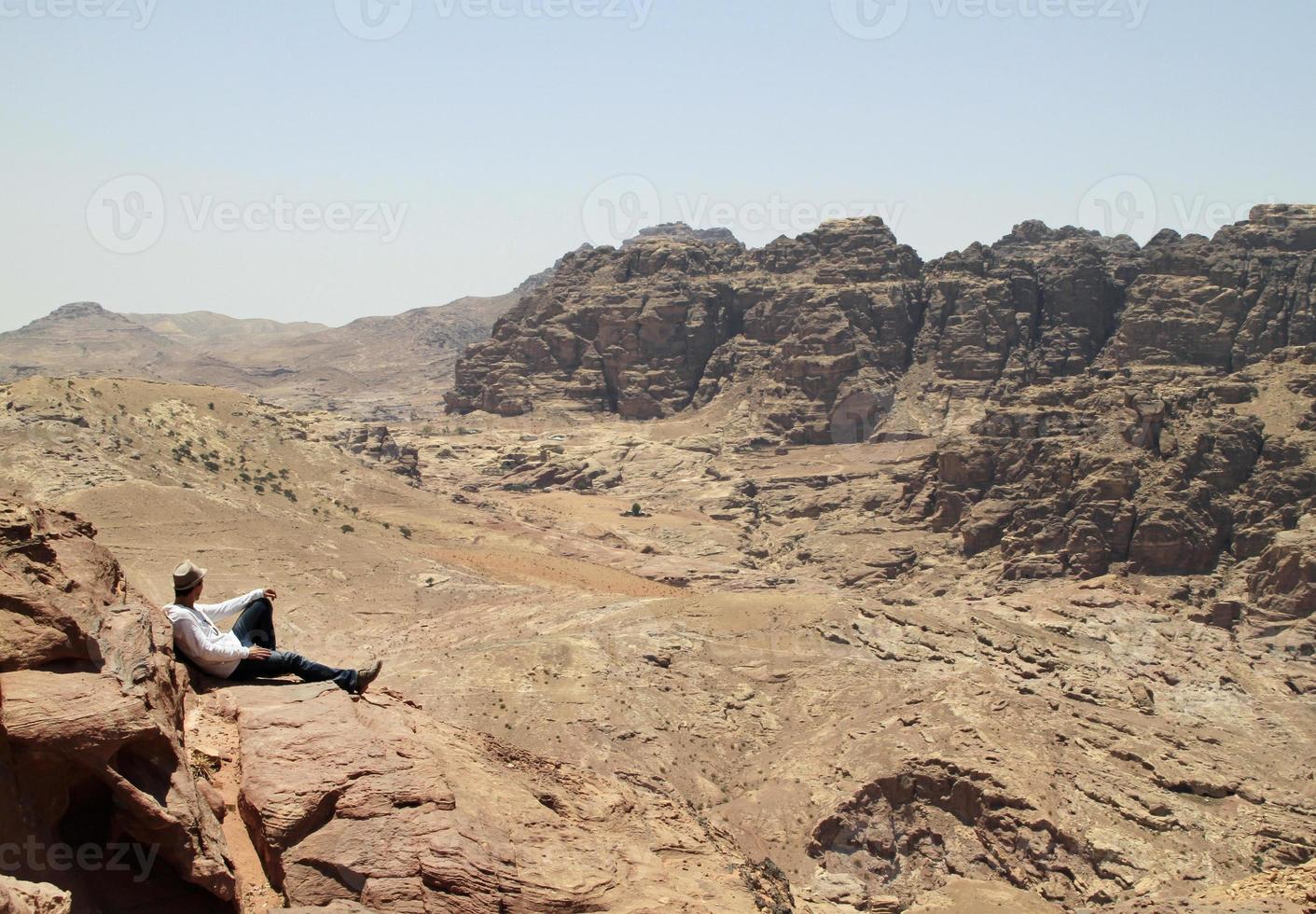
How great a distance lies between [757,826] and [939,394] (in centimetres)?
6904

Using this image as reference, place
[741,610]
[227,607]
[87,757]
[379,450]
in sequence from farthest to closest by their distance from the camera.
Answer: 1. [379,450]
2. [741,610]
3. [227,607]
4. [87,757]

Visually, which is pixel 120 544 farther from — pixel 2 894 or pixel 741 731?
A: pixel 2 894

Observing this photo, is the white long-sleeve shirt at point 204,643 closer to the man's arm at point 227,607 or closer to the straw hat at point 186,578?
the man's arm at point 227,607

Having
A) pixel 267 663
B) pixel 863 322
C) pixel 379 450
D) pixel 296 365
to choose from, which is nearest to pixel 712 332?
pixel 863 322

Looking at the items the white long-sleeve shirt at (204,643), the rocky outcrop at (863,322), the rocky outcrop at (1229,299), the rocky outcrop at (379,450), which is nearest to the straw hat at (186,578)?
the white long-sleeve shirt at (204,643)

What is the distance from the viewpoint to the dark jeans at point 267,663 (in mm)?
11953

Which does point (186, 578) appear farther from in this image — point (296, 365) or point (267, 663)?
point (296, 365)

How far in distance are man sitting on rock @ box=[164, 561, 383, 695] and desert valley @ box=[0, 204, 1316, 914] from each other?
231 millimetres

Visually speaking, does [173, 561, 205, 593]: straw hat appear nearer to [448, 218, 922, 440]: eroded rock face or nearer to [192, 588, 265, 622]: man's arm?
[192, 588, 265, 622]: man's arm

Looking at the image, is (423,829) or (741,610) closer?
(423,829)

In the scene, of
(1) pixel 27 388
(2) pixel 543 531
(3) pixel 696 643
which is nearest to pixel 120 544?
(1) pixel 27 388

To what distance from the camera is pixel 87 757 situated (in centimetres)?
832

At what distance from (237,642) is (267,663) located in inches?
13.7

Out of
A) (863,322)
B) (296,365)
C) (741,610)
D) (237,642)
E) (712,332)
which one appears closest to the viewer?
(237,642)
